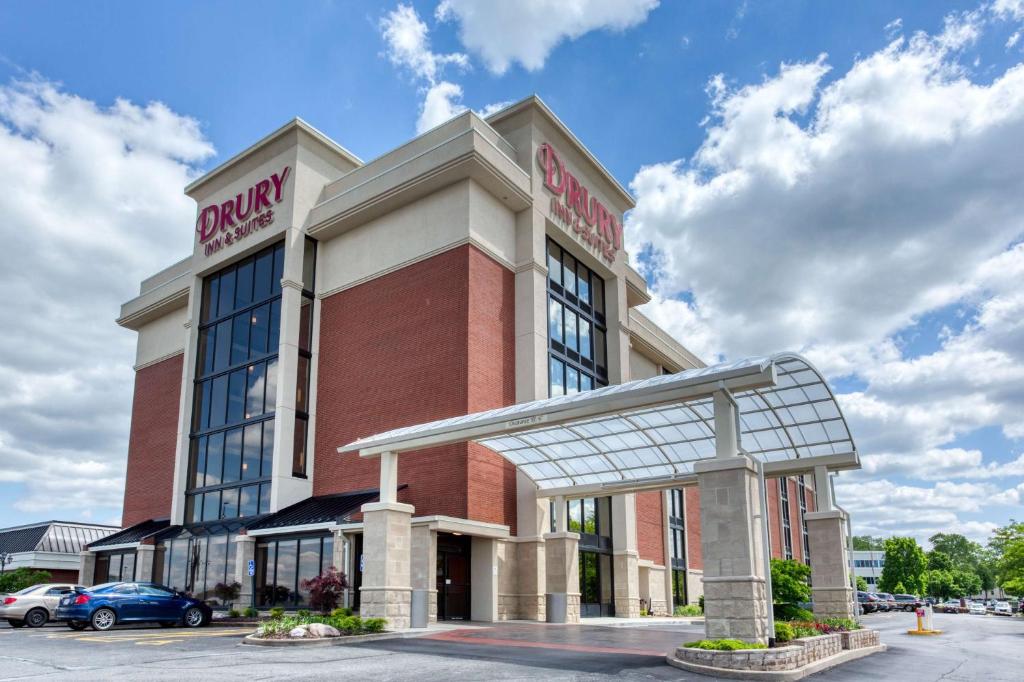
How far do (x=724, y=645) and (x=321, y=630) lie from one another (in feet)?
30.1

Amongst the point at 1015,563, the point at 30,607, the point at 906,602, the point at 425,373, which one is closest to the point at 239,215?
the point at 425,373

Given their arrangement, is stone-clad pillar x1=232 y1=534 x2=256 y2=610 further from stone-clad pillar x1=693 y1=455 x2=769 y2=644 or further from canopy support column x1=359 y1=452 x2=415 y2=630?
stone-clad pillar x1=693 y1=455 x2=769 y2=644

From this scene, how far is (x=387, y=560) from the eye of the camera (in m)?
21.4

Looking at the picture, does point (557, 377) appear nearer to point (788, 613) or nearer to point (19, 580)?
point (788, 613)

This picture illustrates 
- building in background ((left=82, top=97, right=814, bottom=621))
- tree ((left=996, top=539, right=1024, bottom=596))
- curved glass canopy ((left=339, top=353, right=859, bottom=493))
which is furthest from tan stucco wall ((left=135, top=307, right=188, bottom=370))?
tree ((left=996, top=539, right=1024, bottom=596))

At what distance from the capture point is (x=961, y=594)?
412 ft

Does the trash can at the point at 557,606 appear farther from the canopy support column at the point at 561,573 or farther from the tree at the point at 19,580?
the tree at the point at 19,580

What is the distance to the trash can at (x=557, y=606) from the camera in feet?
90.5

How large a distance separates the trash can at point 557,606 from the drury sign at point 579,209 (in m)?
15.3

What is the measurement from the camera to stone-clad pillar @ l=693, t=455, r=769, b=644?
14.8 m

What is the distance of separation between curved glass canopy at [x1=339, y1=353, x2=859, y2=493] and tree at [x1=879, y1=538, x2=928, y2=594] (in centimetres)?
9092

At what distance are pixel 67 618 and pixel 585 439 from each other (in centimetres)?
1521

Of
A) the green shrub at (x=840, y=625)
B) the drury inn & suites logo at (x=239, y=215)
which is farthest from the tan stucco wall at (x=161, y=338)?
the green shrub at (x=840, y=625)

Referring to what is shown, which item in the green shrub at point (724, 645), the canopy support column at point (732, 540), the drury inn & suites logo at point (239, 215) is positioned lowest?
the green shrub at point (724, 645)
